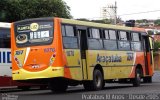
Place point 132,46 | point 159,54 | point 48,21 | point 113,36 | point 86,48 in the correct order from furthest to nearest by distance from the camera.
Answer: point 159,54, point 132,46, point 113,36, point 86,48, point 48,21

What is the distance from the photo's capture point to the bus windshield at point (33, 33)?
1933cm

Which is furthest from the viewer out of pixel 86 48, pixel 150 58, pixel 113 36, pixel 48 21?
pixel 150 58

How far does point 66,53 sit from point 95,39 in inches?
103

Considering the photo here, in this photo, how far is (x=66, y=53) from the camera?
63.8 feet

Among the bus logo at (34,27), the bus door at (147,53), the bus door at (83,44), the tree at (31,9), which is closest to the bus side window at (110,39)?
the bus door at (83,44)

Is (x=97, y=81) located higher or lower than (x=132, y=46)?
lower

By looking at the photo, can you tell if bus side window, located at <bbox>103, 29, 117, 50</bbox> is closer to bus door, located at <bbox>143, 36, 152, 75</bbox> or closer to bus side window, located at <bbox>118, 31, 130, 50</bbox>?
bus side window, located at <bbox>118, 31, 130, 50</bbox>

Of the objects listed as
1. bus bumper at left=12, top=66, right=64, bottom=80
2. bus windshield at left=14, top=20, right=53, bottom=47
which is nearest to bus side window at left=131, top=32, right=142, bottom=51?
bus windshield at left=14, top=20, right=53, bottom=47

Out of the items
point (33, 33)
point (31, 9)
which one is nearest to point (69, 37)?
point (33, 33)

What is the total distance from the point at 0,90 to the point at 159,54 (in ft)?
201

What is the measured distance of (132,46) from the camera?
25359mm

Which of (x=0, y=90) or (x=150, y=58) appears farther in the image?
(x=150, y=58)

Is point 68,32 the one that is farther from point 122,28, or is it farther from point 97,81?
point 122,28

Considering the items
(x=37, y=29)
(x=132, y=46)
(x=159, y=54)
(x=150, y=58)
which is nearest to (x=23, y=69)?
(x=37, y=29)
